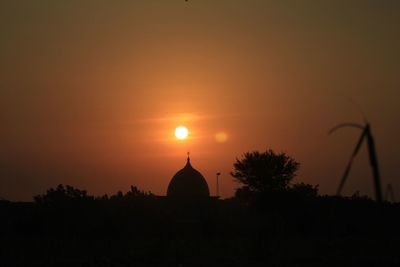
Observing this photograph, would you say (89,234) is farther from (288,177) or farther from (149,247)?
(288,177)

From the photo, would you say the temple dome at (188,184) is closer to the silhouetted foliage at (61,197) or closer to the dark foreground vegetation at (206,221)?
the dark foreground vegetation at (206,221)

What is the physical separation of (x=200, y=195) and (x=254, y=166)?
1379cm

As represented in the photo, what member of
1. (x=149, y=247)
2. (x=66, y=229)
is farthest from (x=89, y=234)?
(x=149, y=247)

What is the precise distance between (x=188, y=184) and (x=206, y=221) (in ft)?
54.7

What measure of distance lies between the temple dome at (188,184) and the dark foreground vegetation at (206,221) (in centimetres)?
408

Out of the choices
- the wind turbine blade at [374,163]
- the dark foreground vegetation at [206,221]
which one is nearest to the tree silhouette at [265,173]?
the dark foreground vegetation at [206,221]

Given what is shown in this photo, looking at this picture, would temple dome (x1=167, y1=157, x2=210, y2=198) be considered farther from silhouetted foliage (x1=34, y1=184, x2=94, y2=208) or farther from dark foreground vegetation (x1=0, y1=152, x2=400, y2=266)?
silhouetted foliage (x1=34, y1=184, x2=94, y2=208)

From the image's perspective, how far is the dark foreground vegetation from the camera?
34.7 m

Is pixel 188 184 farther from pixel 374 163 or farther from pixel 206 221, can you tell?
pixel 374 163

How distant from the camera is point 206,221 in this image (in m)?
Answer: 54.1

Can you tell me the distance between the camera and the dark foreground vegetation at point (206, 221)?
34719mm

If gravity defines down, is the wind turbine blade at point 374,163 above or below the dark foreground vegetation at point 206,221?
below

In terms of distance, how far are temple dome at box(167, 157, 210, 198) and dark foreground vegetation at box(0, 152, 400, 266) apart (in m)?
4.08

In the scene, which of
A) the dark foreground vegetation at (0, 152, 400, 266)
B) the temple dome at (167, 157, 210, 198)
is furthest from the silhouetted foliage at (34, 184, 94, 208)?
the temple dome at (167, 157, 210, 198)
